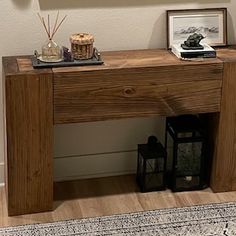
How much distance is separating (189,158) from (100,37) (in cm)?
74

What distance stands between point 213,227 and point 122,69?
0.83 m

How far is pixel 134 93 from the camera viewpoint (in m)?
2.60

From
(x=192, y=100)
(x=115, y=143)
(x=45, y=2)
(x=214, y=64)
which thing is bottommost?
(x=115, y=143)

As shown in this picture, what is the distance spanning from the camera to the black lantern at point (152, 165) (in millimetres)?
→ 2857

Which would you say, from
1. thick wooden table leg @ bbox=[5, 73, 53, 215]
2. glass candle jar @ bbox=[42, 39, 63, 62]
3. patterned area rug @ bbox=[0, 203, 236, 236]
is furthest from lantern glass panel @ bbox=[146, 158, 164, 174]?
glass candle jar @ bbox=[42, 39, 63, 62]

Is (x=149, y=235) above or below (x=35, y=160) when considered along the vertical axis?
below

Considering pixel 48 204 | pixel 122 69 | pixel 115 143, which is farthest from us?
pixel 115 143

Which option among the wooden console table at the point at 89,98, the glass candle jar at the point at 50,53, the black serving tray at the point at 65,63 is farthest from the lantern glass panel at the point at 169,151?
the glass candle jar at the point at 50,53

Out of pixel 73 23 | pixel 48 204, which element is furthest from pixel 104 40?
pixel 48 204

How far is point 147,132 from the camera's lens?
121 inches

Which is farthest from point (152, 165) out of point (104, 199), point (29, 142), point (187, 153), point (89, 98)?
point (29, 142)

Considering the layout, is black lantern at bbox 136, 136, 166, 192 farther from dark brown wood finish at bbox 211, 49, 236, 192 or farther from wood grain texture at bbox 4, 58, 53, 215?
wood grain texture at bbox 4, 58, 53, 215

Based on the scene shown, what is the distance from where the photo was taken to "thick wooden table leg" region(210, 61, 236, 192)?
269cm

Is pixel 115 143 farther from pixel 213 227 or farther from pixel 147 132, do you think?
pixel 213 227
